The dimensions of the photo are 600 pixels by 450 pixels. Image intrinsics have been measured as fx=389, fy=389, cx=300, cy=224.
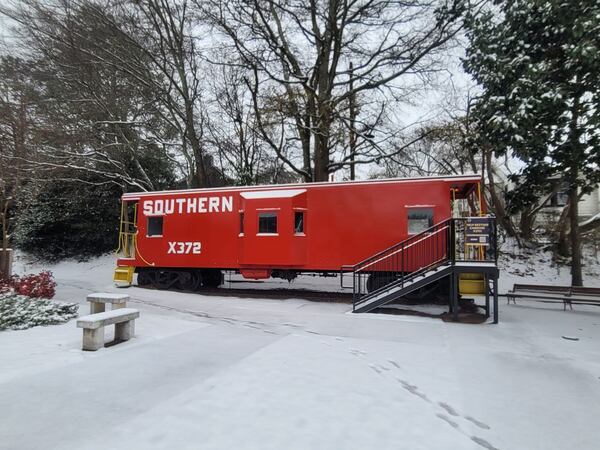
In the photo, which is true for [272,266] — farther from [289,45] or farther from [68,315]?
[289,45]

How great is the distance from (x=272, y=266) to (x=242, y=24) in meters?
10.5

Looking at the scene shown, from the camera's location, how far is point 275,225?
1090cm

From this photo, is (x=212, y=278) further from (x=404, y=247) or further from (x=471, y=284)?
(x=471, y=284)

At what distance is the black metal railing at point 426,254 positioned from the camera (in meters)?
8.02

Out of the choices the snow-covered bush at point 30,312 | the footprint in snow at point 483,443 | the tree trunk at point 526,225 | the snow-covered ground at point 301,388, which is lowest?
the footprint in snow at point 483,443

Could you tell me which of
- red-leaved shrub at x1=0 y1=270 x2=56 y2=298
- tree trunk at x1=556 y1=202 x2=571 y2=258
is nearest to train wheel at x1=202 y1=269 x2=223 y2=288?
red-leaved shrub at x1=0 y1=270 x2=56 y2=298

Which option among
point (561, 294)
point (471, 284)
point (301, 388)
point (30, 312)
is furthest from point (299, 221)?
point (561, 294)

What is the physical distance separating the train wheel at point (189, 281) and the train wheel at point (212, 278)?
43 centimetres

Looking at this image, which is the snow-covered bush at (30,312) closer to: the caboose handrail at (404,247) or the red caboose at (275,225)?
the red caboose at (275,225)

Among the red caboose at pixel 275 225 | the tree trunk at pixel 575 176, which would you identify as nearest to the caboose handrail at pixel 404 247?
the red caboose at pixel 275 225

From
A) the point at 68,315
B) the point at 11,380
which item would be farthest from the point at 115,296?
the point at 11,380

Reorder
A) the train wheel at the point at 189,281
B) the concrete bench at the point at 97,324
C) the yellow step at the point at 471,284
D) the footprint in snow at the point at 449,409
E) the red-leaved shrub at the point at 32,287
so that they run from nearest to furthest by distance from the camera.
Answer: the footprint in snow at the point at 449,409 → the concrete bench at the point at 97,324 → the red-leaved shrub at the point at 32,287 → the yellow step at the point at 471,284 → the train wheel at the point at 189,281

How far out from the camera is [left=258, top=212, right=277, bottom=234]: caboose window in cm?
1091

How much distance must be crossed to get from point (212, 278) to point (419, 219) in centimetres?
720
